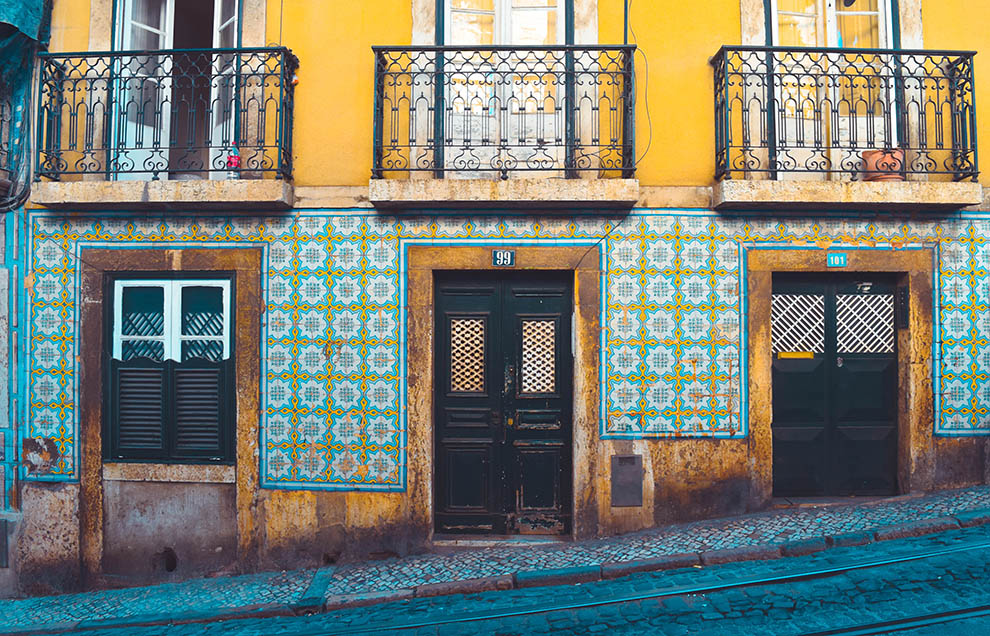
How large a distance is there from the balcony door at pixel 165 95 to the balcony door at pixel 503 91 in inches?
79.9

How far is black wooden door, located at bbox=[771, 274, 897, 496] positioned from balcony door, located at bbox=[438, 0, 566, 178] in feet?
8.39

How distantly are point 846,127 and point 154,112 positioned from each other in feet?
21.0

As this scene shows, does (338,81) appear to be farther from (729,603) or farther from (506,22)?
(729,603)

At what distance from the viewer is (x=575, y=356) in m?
5.80

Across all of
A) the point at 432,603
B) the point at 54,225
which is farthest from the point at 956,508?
the point at 54,225

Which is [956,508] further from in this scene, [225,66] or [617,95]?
[225,66]

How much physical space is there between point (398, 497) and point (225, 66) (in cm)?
425

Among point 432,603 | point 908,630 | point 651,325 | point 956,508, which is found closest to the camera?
point 908,630

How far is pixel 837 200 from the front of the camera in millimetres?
5512

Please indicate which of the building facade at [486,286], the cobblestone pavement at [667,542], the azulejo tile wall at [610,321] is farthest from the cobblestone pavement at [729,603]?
the azulejo tile wall at [610,321]

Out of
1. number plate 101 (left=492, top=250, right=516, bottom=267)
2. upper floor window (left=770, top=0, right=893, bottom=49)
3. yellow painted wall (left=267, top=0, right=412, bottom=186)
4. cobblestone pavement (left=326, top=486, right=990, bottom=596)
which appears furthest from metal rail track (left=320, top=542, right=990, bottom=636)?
upper floor window (left=770, top=0, right=893, bottom=49)

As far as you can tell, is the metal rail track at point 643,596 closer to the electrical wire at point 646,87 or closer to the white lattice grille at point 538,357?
the white lattice grille at point 538,357

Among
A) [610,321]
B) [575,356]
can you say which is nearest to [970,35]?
[610,321]

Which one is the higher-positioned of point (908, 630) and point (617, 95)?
point (617, 95)
